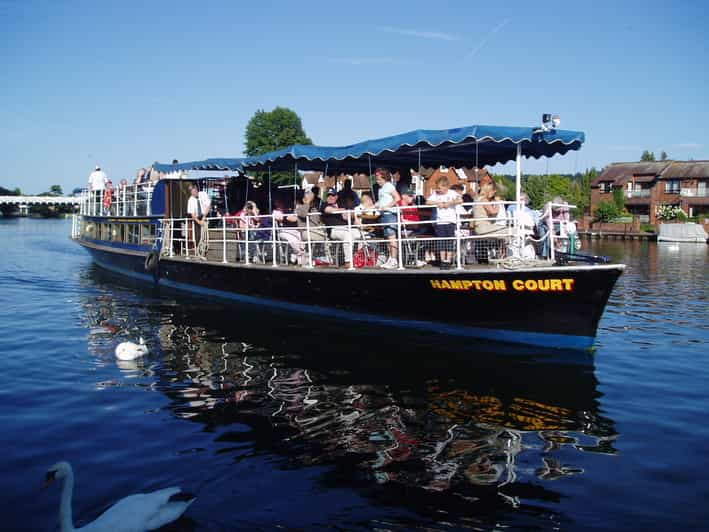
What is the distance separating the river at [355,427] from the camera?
18.7ft

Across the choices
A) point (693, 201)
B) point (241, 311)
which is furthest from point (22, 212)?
point (241, 311)

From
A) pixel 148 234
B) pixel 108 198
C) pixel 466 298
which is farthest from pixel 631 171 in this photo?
pixel 466 298

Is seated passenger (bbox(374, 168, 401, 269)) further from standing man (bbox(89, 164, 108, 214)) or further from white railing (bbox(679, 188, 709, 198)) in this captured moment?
white railing (bbox(679, 188, 709, 198))

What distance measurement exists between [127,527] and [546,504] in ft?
12.0

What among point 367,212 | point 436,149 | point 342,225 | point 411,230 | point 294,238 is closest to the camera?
point 367,212

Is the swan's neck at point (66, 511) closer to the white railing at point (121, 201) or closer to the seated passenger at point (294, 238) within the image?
the seated passenger at point (294, 238)

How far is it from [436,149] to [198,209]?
7762 mm

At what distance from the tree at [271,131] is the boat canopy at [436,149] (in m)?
70.3

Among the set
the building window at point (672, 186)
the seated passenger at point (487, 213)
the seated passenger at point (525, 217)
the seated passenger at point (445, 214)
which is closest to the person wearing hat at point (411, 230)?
the seated passenger at point (445, 214)

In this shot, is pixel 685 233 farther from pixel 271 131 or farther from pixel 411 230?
pixel 271 131

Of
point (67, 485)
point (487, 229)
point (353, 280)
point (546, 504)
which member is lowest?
point (546, 504)

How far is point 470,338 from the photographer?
12.4 m

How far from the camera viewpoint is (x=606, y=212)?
233 ft

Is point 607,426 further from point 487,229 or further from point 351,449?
point 487,229
